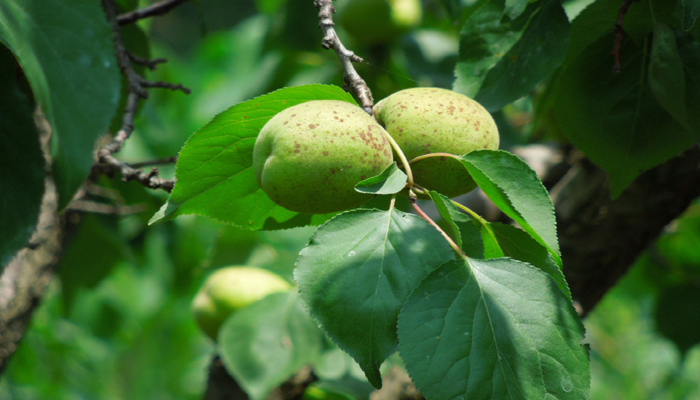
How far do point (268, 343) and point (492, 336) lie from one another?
2.85 ft

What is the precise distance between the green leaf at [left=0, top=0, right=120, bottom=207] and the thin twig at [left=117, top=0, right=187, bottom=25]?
52cm

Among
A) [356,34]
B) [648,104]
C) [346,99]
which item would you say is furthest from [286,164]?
[356,34]

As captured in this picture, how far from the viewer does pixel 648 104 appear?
2.82 feet

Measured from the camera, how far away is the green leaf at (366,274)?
596mm

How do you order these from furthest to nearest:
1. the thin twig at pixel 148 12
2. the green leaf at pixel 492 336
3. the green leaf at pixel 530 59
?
the thin twig at pixel 148 12 → the green leaf at pixel 530 59 → the green leaf at pixel 492 336

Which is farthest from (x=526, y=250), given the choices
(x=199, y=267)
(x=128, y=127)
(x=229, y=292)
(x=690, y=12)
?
(x=199, y=267)

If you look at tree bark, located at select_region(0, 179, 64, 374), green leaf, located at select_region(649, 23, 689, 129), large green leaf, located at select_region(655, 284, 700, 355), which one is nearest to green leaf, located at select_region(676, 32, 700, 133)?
green leaf, located at select_region(649, 23, 689, 129)

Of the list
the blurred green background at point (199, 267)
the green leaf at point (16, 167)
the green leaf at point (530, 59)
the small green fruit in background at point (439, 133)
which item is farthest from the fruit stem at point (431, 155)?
the blurred green background at point (199, 267)

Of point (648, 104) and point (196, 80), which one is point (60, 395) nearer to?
point (196, 80)

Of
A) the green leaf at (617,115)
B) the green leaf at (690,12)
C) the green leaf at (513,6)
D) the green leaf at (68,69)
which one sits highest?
the green leaf at (690,12)

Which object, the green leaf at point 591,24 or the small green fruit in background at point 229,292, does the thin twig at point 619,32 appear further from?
the small green fruit in background at point 229,292

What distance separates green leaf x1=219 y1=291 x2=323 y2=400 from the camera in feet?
4.35

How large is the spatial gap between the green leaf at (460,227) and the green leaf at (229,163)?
18 cm

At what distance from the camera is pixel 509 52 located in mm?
888
